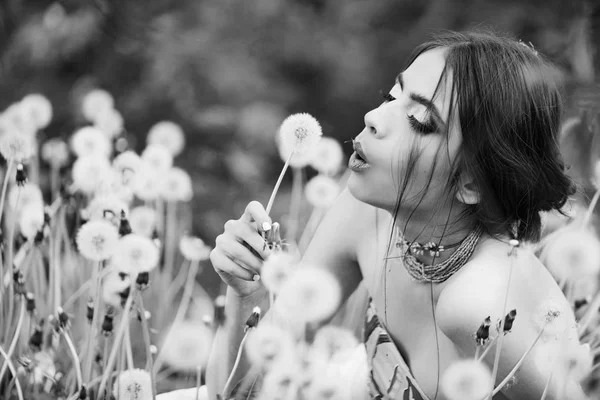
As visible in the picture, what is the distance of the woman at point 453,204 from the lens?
3.37ft

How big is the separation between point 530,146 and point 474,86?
0.12 m

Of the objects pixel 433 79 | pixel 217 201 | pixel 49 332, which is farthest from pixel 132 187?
pixel 217 201

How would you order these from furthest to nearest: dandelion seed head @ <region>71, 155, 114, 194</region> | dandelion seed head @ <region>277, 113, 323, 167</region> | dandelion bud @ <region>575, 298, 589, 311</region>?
dandelion bud @ <region>575, 298, 589, 311</region>
dandelion seed head @ <region>71, 155, 114, 194</region>
dandelion seed head @ <region>277, 113, 323, 167</region>

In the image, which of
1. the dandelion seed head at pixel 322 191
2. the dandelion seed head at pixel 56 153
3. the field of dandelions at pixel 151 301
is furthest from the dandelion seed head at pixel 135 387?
the dandelion seed head at pixel 56 153

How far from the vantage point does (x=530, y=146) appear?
3.72ft

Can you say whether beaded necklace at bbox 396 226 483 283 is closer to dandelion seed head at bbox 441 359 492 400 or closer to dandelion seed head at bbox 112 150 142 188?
dandelion seed head at bbox 441 359 492 400

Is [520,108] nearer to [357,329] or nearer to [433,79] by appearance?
[433,79]

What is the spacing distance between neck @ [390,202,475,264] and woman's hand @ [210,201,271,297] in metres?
0.22

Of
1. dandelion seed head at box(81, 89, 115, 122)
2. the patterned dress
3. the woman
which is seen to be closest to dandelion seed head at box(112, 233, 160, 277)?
the woman

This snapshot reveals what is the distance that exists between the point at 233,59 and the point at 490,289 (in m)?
1.52

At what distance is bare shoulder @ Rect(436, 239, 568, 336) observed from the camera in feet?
3.27

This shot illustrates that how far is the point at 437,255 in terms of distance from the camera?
114cm

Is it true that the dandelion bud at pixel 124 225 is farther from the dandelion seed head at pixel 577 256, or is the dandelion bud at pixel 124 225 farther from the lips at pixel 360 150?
the dandelion seed head at pixel 577 256

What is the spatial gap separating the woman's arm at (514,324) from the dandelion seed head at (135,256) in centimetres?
37
